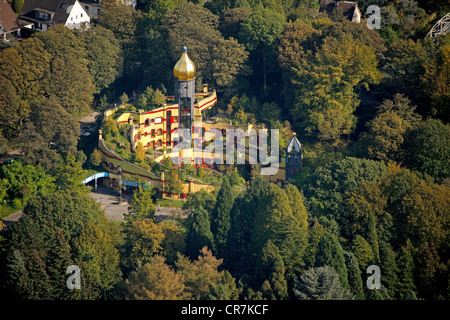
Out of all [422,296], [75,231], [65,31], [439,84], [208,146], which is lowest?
[422,296]

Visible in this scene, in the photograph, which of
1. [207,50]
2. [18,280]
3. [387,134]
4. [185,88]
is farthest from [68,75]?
[387,134]

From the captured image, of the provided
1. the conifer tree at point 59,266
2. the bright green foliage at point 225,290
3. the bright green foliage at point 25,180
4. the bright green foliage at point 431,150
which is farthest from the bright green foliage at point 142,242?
the bright green foliage at point 431,150

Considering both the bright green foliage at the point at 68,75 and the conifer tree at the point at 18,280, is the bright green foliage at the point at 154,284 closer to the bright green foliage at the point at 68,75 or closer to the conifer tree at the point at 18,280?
the conifer tree at the point at 18,280

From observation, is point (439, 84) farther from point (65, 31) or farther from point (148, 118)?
point (65, 31)

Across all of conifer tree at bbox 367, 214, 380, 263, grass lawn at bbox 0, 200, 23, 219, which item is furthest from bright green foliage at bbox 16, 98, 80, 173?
conifer tree at bbox 367, 214, 380, 263

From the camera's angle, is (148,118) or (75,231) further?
(148,118)
